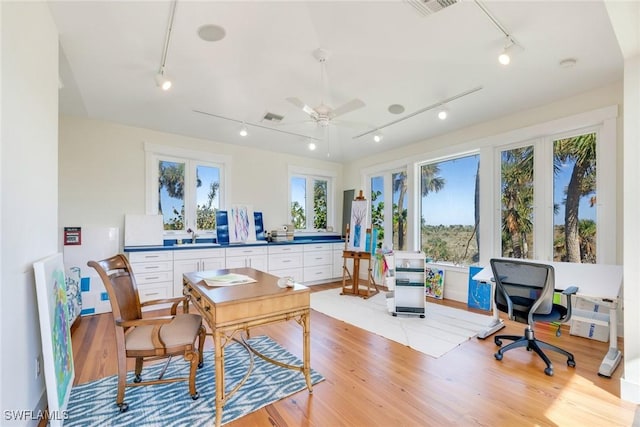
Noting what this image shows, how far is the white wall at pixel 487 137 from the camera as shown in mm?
3189

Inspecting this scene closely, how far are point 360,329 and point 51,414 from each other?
2.75 metres

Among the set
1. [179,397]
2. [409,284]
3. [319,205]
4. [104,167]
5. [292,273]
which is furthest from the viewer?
[319,205]

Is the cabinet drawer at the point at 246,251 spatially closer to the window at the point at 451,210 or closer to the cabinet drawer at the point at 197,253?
the cabinet drawer at the point at 197,253

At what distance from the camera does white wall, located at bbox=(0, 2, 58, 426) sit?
148 centimetres

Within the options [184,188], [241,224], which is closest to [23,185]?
→ [184,188]

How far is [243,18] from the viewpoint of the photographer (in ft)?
8.31

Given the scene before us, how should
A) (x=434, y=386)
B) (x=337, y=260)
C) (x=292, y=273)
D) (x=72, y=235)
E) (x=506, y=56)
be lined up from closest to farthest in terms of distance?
1. (x=434, y=386)
2. (x=506, y=56)
3. (x=72, y=235)
4. (x=292, y=273)
5. (x=337, y=260)

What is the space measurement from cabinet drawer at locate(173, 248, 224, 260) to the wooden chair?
2.17 metres

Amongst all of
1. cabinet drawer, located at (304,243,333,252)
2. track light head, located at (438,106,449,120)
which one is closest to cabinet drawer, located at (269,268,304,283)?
cabinet drawer, located at (304,243,333,252)

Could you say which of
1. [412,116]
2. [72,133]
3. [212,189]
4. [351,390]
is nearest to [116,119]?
[72,133]

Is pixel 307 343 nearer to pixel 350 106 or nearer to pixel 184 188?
pixel 350 106

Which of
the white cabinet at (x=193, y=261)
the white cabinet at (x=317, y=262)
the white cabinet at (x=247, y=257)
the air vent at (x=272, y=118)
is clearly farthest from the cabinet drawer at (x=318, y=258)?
the air vent at (x=272, y=118)

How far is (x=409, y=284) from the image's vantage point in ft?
12.9

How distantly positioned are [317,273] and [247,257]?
159cm
